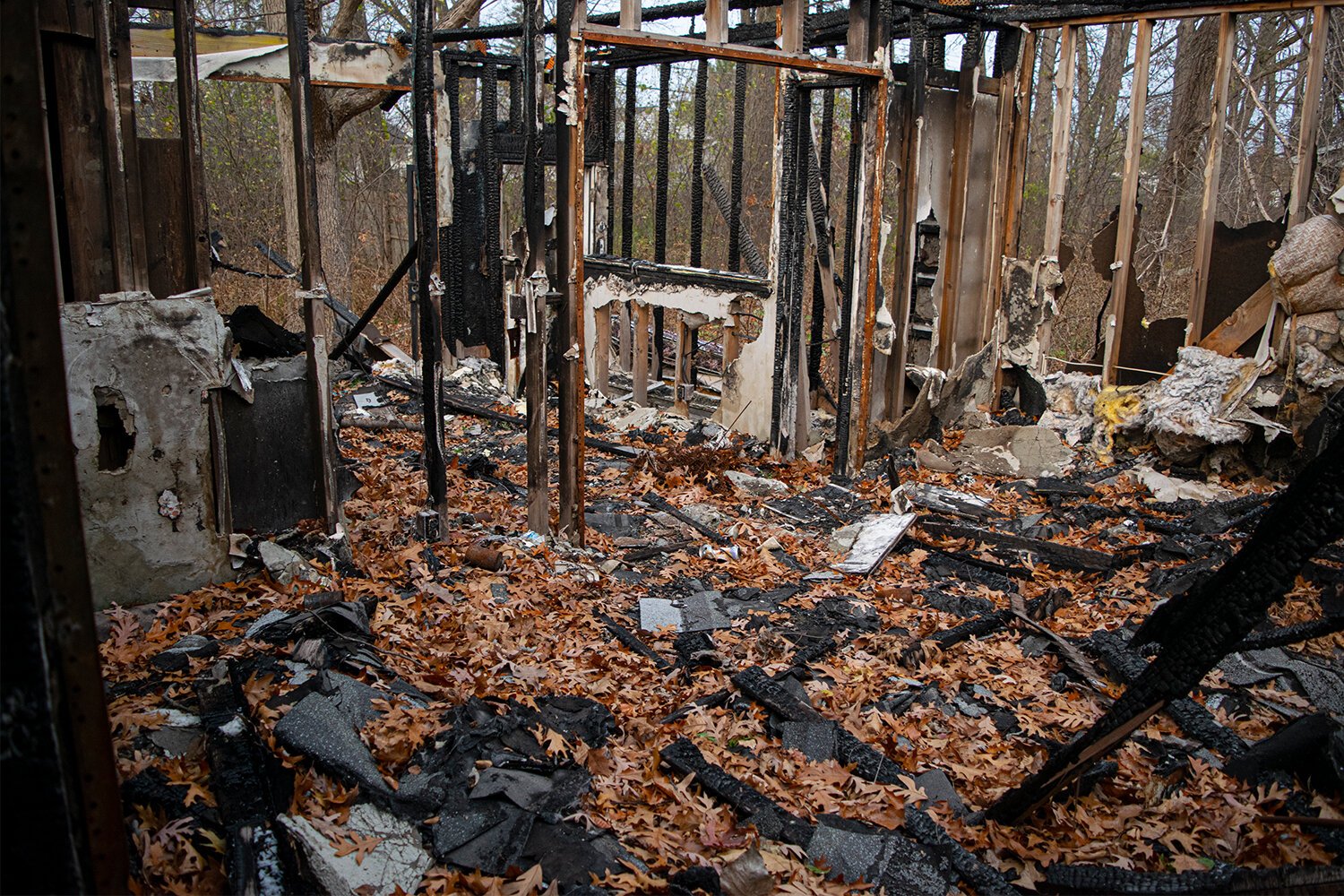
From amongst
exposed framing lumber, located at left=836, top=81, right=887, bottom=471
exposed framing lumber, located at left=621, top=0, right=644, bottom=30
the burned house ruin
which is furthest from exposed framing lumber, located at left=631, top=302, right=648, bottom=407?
exposed framing lumber, located at left=621, top=0, right=644, bottom=30

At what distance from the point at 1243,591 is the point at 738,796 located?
1.91 metres

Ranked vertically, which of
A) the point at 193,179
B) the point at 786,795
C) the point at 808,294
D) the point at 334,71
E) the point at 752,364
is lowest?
the point at 786,795

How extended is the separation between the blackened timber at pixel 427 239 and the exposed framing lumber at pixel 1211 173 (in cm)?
669

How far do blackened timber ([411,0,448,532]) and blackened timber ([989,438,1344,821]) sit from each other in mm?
4119

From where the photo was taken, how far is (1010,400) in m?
9.80

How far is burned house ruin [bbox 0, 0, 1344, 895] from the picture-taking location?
3.07m

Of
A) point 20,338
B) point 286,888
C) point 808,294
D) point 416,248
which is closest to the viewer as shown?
point 20,338

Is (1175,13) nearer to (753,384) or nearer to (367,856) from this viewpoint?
(753,384)

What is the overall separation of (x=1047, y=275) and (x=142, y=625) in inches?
329

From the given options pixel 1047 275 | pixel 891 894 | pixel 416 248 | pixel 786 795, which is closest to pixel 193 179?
pixel 416 248

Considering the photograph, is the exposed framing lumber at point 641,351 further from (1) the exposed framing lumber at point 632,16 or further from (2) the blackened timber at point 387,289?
(1) the exposed framing lumber at point 632,16

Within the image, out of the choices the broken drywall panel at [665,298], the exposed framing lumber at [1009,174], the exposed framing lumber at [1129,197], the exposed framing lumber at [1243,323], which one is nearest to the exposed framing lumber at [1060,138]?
the exposed framing lumber at [1009,174]

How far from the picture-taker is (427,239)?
5664 millimetres

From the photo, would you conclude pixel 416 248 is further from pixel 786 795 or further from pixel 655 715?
pixel 786 795
